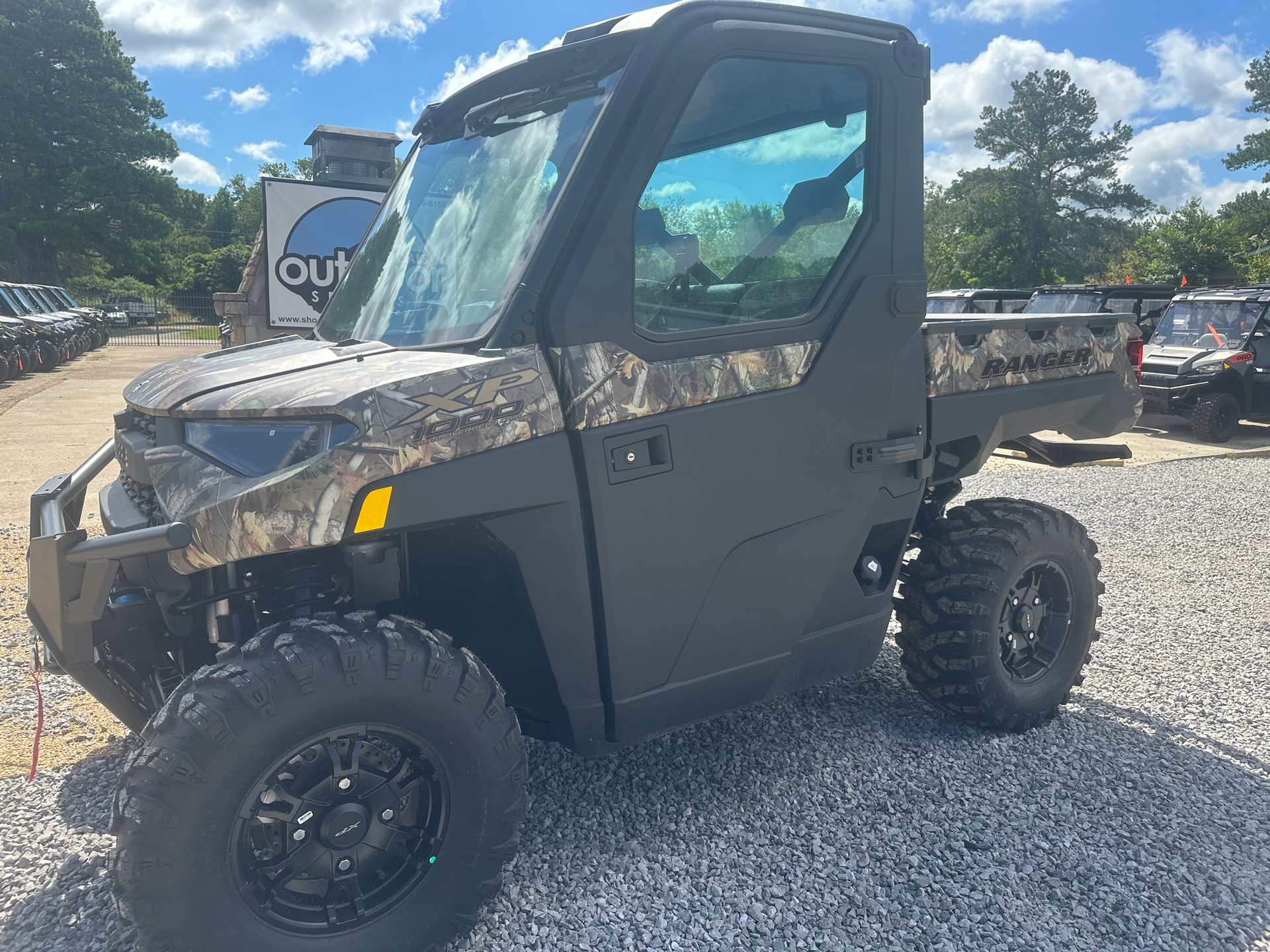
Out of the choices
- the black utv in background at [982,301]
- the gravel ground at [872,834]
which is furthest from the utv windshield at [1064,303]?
the gravel ground at [872,834]

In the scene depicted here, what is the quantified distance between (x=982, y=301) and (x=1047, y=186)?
40371 millimetres

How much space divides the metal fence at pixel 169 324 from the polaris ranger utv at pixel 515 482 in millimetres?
34237

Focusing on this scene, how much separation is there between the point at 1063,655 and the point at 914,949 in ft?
5.66

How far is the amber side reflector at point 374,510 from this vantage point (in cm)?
217

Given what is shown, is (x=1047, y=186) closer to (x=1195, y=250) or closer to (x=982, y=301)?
(x=1195, y=250)

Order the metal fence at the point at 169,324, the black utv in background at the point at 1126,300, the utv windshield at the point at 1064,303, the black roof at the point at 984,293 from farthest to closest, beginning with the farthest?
the metal fence at the point at 169,324 → the black roof at the point at 984,293 → the utv windshield at the point at 1064,303 → the black utv in background at the point at 1126,300

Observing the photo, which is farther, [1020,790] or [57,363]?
[57,363]

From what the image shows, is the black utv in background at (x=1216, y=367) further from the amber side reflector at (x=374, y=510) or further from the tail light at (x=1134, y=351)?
the amber side reflector at (x=374, y=510)

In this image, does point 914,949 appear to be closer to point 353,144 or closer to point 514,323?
point 514,323

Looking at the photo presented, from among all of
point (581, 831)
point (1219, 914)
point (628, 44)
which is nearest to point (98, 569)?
point (581, 831)

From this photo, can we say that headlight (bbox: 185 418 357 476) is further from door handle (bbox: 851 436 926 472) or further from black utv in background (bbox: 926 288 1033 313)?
black utv in background (bbox: 926 288 1033 313)

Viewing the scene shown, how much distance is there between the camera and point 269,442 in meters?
2.22

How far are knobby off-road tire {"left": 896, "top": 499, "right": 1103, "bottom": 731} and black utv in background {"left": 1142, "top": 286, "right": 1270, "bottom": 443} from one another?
432 inches

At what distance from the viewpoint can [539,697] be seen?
276cm
